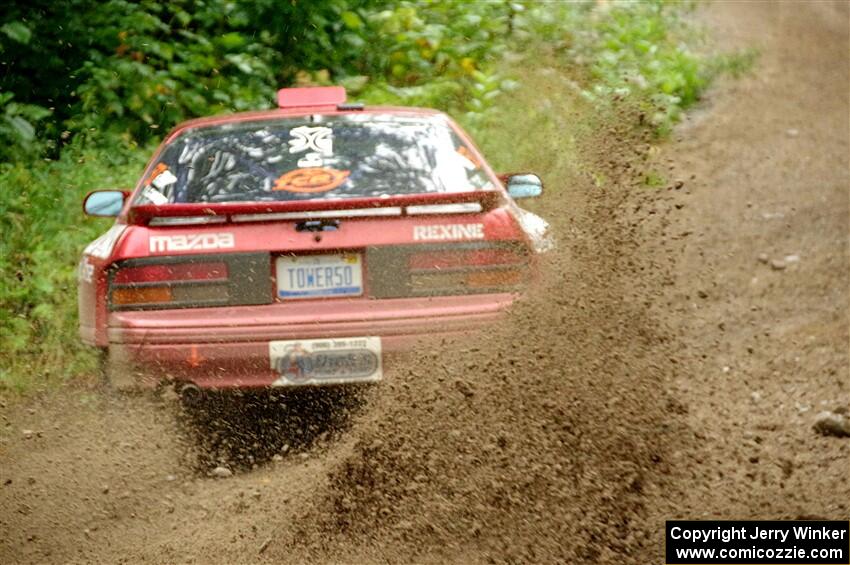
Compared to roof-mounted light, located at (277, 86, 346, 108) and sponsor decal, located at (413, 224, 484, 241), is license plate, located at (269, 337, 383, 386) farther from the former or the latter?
roof-mounted light, located at (277, 86, 346, 108)

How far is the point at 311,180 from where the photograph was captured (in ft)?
16.3

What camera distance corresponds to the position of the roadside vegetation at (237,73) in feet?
26.2

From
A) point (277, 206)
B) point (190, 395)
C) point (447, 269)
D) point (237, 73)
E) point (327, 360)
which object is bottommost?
point (237, 73)

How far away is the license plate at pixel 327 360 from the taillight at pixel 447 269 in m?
0.23

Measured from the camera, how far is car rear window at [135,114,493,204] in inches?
196

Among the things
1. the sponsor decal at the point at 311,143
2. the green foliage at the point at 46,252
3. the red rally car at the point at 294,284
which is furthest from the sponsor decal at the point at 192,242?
the green foliage at the point at 46,252

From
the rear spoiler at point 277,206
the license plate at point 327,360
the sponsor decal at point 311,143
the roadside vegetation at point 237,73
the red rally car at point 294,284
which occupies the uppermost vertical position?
the rear spoiler at point 277,206

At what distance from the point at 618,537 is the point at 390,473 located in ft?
2.79

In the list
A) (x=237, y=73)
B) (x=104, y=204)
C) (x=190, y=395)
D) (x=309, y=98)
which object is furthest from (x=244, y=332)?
(x=237, y=73)

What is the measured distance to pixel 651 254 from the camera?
7.41 meters

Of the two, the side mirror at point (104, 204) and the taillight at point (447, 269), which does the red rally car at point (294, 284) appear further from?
the side mirror at point (104, 204)

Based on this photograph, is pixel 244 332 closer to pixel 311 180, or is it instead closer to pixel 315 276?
pixel 315 276

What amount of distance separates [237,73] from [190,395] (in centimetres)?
703

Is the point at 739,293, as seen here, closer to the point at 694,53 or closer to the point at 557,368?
the point at 557,368
